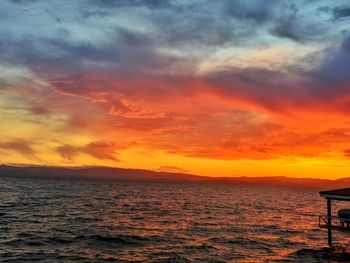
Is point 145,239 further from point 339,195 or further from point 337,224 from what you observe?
point 339,195

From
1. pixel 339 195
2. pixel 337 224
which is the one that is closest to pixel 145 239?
pixel 337 224

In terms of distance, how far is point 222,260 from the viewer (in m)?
31.5

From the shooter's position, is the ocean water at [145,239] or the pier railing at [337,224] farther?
the pier railing at [337,224]

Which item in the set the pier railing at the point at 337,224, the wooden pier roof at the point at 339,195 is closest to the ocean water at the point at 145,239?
the pier railing at the point at 337,224

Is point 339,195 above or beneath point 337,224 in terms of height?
above

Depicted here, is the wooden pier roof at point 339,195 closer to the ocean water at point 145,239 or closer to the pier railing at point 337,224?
the pier railing at point 337,224

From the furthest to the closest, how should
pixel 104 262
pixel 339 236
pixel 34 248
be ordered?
pixel 339 236 < pixel 34 248 < pixel 104 262

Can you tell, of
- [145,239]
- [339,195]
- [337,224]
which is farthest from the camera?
[145,239]

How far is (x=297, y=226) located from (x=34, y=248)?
38.0 metres

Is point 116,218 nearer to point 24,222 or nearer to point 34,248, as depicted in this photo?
point 24,222

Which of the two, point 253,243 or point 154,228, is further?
point 154,228

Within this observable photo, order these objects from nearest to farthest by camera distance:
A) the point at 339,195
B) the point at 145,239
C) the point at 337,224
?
the point at 339,195
the point at 337,224
the point at 145,239

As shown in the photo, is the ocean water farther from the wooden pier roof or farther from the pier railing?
the wooden pier roof

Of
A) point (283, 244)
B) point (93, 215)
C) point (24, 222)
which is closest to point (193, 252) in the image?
point (283, 244)
